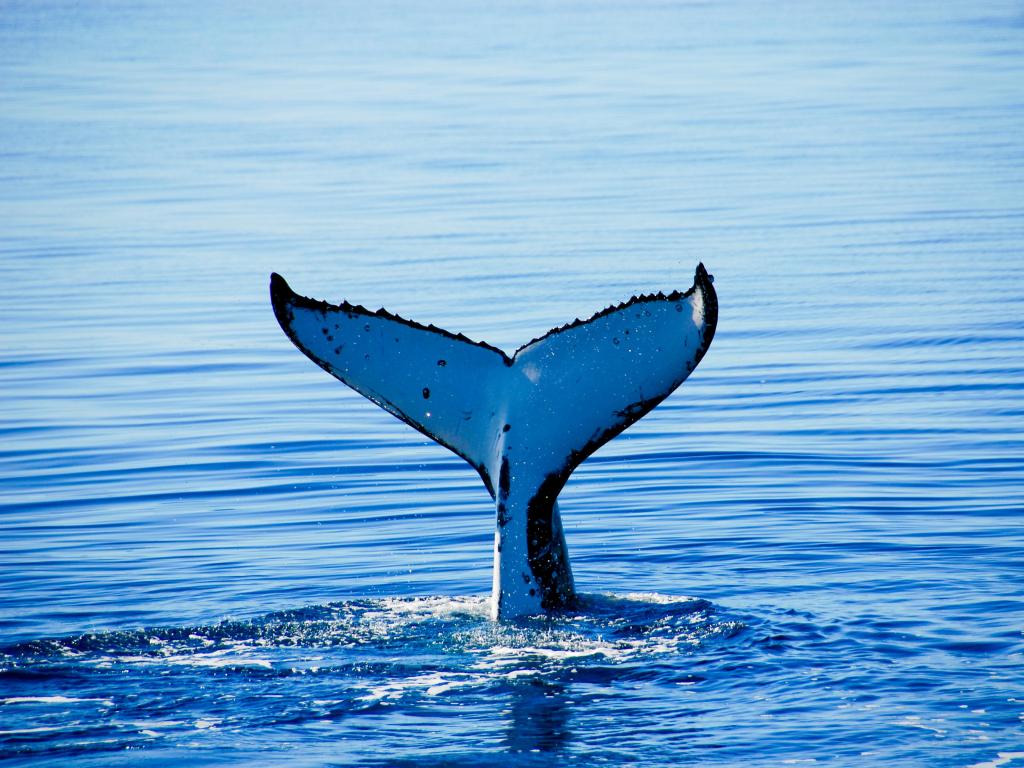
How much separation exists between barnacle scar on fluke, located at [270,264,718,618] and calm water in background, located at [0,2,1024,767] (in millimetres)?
503

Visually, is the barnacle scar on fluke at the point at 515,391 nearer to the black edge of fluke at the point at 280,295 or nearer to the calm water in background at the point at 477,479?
the black edge of fluke at the point at 280,295

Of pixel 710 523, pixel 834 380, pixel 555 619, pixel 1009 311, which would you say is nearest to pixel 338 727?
pixel 555 619

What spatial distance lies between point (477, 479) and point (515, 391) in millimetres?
4881

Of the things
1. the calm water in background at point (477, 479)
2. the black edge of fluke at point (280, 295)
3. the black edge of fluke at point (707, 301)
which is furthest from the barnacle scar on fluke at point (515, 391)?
the calm water in background at point (477, 479)

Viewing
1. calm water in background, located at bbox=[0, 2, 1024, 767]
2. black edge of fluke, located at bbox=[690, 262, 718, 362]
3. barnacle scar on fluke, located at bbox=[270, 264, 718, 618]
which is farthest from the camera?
barnacle scar on fluke, located at bbox=[270, 264, 718, 618]

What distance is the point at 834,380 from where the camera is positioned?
14688 millimetres

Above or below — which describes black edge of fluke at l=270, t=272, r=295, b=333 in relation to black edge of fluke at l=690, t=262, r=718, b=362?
above

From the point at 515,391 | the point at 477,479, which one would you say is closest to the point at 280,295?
the point at 515,391

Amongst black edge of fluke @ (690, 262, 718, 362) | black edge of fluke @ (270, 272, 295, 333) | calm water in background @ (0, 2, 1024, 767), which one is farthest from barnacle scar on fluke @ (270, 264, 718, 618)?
calm water in background @ (0, 2, 1024, 767)

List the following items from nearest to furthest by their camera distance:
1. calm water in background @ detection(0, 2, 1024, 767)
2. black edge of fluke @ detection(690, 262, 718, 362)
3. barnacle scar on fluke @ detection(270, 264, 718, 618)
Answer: black edge of fluke @ detection(690, 262, 718, 362) < calm water in background @ detection(0, 2, 1024, 767) < barnacle scar on fluke @ detection(270, 264, 718, 618)

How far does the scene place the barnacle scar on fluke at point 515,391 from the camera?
7215 mm

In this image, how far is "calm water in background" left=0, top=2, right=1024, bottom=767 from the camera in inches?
275

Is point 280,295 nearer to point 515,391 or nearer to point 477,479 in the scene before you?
point 515,391

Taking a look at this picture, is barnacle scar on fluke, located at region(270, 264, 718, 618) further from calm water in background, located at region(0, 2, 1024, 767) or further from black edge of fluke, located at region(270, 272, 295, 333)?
calm water in background, located at region(0, 2, 1024, 767)
